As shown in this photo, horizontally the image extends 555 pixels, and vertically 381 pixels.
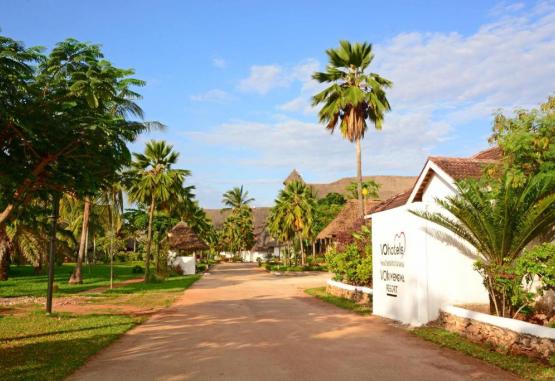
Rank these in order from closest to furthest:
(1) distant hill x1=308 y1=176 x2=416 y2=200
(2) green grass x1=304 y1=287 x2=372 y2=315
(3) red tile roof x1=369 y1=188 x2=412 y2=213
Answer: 1. (2) green grass x1=304 y1=287 x2=372 y2=315
2. (3) red tile roof x1=369 y1=188 x2=412 y2=213
3. (1) distant hill x1=308 y1=176 x2=416 y2=200

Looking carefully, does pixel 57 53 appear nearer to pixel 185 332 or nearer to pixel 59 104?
pixel 59 104

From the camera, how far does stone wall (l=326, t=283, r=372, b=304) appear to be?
17984 mm

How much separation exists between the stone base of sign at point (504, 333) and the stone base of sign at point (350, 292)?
6.16 m

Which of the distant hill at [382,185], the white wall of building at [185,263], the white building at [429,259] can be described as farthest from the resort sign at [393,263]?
the distant hill at [382,185]

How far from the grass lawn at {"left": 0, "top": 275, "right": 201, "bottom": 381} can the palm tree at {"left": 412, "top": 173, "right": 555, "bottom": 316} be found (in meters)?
8.06

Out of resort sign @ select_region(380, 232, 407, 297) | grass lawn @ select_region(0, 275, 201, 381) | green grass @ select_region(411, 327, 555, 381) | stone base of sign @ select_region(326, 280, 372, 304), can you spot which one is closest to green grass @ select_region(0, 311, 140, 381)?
grass lawn @ select_region(0, 275, 201, 381)

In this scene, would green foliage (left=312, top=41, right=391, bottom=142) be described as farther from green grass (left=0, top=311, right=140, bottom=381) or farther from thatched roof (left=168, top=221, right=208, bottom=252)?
thatched roof (left=168, top=221, right=208, bottom=252)

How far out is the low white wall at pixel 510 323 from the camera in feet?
27.3

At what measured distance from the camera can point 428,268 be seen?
12250 mm

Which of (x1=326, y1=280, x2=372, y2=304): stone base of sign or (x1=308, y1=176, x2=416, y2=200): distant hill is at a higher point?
(x1=308, y1=176, x2=416, y2=200): distant hill

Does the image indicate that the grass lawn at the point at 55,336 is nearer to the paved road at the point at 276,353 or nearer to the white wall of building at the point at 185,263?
the paved road at the point at 276,353

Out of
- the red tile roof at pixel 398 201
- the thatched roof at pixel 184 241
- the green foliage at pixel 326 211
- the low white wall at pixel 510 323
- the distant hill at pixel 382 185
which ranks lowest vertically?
the low white wall at pixel 510 323

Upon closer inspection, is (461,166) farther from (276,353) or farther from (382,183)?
(382,183)

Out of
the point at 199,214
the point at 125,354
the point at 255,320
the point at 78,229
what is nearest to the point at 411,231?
the point at 255,320
